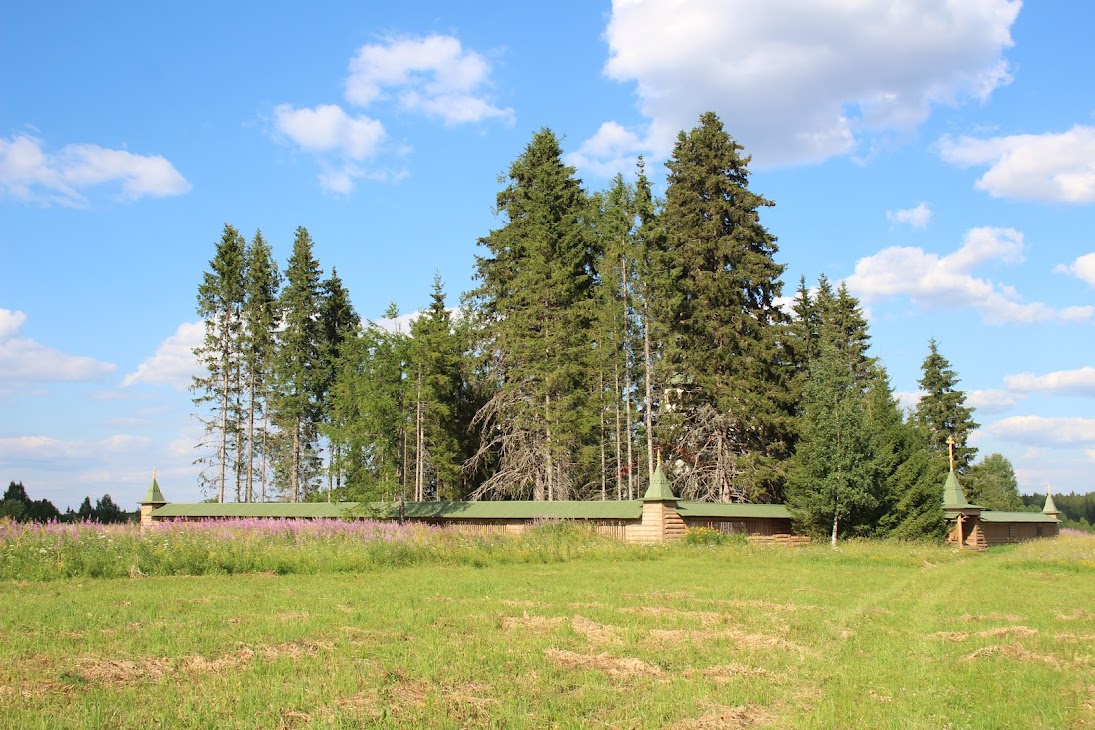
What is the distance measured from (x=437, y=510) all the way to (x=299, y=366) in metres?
20.2

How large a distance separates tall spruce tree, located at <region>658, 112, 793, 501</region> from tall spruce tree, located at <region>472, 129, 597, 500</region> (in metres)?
5.28

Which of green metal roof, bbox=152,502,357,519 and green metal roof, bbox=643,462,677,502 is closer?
green metal roof, bbox=643,462,677,502

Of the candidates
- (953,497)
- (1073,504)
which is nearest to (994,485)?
(953,497)

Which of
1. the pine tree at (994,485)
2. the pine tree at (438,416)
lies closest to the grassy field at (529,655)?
the pine tree at (438,416)

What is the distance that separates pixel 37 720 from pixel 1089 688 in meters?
9.87

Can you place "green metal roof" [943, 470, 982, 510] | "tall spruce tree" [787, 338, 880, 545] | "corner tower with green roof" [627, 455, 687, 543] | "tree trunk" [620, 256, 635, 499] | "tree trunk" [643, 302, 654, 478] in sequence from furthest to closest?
"tree trunk" [620, 256, 635, 499] → "green metal roof" [943, 470, 982, 510] → "tree trunk" [643, 302, 654, 478] → "tall spruce tree" [787, 338, 880, 545] → "corner tower with green roof" [627, 455, 687, 543]

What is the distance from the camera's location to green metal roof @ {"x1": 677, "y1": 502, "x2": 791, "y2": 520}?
32.2m

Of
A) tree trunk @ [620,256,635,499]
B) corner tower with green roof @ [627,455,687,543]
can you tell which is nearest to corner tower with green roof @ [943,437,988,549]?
tree trunk @ [620,256,635,499]

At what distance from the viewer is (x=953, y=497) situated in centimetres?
4112

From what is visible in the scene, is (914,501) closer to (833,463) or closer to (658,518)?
(833,463)

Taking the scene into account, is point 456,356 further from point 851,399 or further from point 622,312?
point 851,399

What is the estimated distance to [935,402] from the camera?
58.9 meters

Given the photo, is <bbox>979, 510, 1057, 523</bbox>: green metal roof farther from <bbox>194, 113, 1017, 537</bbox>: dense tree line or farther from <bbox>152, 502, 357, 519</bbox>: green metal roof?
<bbox>152, 502, 357, 519</bbox>: green metal roof

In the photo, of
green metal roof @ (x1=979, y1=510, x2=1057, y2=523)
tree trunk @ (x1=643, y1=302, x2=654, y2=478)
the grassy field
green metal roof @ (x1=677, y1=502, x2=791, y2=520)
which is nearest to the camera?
the grassy field
